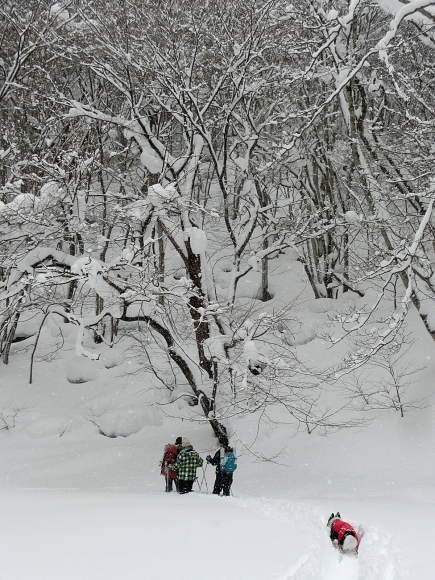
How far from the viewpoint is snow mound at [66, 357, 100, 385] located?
1988 centimetres

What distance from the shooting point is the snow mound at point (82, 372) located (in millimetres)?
19875

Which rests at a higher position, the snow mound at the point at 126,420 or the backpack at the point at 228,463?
the snow mound at the point at 126,420

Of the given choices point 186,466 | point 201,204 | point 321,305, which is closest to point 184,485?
point 186,466

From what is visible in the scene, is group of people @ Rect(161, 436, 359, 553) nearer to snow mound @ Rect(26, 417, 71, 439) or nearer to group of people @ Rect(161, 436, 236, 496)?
group of people @ Rect(161, 436, 236, 496)

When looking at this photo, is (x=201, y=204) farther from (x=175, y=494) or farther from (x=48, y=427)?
(x=48, y=427)

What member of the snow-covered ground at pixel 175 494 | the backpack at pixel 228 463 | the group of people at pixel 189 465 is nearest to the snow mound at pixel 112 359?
the snow-covered ground at pixel 175 494

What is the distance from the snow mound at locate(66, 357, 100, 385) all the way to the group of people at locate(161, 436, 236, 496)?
8.44 meters

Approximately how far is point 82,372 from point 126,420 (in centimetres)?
413

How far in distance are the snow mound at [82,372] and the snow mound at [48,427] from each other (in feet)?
8.61

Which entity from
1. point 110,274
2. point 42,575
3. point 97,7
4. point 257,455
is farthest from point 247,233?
point 42,575

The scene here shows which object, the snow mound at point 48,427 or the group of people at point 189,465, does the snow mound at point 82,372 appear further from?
the group of people at point 189,465

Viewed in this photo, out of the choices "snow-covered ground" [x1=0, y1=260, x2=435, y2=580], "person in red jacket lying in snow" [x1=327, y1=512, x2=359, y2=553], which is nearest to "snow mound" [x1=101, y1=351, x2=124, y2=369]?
"snow-covered ground" [x1=0, y1=260, x2=435, y2=580]

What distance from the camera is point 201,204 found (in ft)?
51.6

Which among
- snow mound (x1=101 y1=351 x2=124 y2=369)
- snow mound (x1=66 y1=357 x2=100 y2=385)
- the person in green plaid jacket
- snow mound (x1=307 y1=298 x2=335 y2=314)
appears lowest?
the person in green plaid jacket
